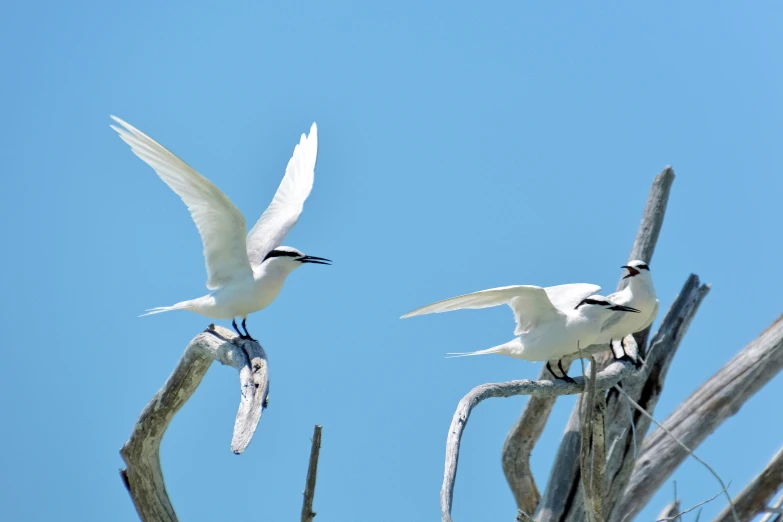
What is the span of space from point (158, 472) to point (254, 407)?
147 centimetres

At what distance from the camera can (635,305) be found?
6188 millimetres

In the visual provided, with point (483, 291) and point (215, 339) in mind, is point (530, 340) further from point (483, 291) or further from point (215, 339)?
point (215, 339)

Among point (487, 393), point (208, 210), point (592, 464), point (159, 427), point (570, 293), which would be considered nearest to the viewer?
point (592, 464)

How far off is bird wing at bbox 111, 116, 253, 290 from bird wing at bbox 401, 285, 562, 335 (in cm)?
122

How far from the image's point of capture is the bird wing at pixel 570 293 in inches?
243

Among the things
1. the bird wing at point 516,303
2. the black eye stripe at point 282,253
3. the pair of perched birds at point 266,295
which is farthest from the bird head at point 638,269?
the black eye stripe at point 282,253

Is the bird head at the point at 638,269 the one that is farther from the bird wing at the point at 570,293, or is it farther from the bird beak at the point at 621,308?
the bird beak at the point at 621,308

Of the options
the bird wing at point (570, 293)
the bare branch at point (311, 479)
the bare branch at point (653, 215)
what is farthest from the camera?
the bare branch at point (653, 215)

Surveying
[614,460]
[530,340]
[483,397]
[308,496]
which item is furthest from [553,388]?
[308,496]

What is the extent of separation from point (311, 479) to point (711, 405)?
4127 millimetres

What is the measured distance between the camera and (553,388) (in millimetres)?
5270

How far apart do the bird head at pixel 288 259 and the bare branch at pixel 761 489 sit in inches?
134

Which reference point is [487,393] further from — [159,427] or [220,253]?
[220,253]

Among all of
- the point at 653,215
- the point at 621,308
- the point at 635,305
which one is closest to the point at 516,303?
the point at 621,308
